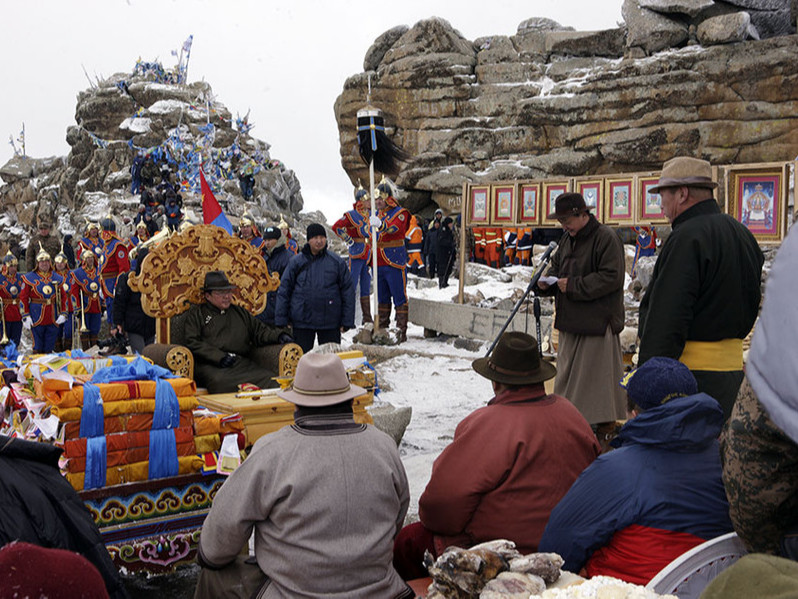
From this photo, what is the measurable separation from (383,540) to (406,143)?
27.1 meters

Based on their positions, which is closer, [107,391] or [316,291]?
[107,391]

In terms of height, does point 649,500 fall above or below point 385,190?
below

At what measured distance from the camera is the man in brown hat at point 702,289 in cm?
349

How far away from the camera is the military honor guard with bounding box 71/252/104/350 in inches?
462

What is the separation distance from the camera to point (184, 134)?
29.8 metres

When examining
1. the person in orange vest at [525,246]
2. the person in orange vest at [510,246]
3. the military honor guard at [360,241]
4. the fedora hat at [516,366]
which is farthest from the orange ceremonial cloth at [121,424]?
the person in orange vest at [510,246]

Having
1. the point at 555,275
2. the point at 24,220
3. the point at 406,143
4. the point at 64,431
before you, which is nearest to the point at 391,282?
the point at 555,275

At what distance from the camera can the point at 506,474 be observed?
2797 mm

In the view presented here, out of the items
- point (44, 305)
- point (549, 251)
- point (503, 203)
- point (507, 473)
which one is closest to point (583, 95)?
point (503, 203)

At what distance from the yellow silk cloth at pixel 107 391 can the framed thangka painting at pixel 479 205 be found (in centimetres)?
892

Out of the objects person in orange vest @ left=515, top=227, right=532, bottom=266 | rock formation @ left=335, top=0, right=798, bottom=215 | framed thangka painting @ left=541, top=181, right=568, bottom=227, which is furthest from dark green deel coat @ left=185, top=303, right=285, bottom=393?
rock formation @ left=335, top=0, right=798, bottom=215

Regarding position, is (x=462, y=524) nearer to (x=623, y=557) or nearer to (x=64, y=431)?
(x=623, y=557)

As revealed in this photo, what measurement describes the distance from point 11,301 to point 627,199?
9384 mm

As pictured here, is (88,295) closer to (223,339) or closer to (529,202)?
(223,339)
